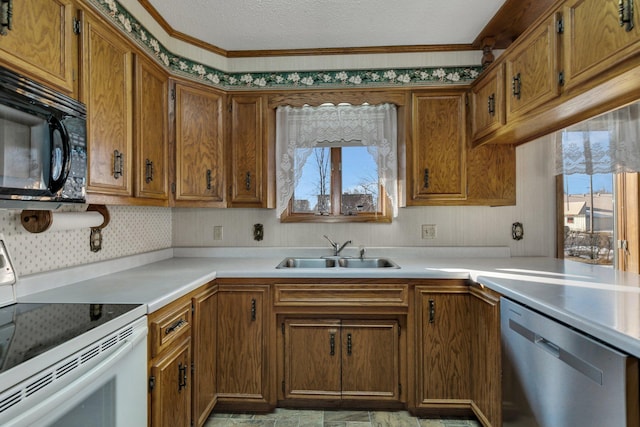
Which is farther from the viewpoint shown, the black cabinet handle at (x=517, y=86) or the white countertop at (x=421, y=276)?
the black cabinet handle at (x=517, y=86)

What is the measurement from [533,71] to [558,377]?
1.36 meters

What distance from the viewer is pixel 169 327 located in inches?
57.7

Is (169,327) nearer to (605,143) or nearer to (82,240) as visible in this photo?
(82,240)

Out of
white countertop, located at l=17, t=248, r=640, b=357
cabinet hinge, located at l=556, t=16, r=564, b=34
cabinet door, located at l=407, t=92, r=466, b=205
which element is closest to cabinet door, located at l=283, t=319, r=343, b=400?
white countertop, located at l=17, t=248, r=640, b=357

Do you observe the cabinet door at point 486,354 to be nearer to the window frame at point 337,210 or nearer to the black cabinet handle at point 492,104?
the window frame at point 337,210

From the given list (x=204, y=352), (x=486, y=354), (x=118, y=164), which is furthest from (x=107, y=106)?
(x=486, y=354)

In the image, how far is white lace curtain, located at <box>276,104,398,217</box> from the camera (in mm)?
2502

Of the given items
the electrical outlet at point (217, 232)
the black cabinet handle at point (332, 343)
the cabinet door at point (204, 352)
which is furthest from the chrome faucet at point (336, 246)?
the cabinet door at point (204, 352)

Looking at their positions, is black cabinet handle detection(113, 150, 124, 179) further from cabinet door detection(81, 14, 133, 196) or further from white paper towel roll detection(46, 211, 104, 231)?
white paper towel roll detection(46, 211, 104, 231)

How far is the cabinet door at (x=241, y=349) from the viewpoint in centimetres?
203

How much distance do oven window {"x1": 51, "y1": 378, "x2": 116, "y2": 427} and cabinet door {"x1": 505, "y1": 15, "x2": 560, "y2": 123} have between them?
2049 mm

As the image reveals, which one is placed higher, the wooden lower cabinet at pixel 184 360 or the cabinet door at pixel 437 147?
the cabinet door at pixel 437 147

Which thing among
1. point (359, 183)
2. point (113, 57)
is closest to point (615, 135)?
point (359, 183)

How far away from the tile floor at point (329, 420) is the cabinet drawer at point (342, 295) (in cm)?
67
